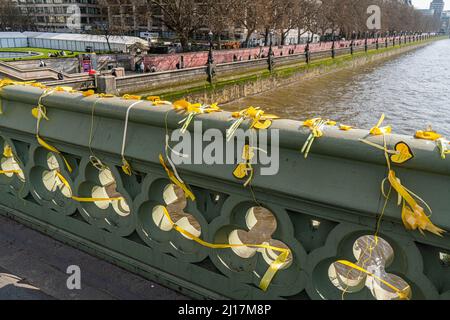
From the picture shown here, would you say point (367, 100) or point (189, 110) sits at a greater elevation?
point (189, 110)

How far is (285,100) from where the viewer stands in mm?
30766

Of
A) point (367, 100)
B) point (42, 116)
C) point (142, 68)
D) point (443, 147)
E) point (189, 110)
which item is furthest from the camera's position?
point (142, 68)

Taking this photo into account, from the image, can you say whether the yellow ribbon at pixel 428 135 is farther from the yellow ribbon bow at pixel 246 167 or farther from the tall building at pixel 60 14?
the tall building at pixel 60 14

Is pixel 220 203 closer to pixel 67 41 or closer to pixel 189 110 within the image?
pixel 189 110

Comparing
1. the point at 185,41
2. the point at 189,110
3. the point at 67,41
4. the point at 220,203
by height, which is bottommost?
the point at 220,203

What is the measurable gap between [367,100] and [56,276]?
30.5 metres

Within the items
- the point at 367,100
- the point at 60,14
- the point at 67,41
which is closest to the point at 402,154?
the point at 367,100

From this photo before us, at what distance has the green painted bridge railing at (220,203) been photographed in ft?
5.57

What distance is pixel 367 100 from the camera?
30.3 m

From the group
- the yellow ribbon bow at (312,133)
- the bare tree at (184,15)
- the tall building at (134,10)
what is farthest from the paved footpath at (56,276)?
the tall building at (134,10)

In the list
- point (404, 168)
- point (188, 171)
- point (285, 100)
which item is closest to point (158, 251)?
point (188, 171)

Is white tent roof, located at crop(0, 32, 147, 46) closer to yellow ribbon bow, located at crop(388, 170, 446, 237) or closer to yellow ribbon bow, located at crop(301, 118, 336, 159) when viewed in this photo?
yellow ribbon bow, located at crop(301, 118, 336, 159)

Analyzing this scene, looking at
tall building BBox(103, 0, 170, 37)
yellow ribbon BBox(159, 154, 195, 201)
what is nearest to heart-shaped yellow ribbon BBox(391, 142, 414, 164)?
yellow ribbon BBox(159, 154, 195, 201)

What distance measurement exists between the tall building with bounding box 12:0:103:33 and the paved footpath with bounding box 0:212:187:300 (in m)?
86.3
